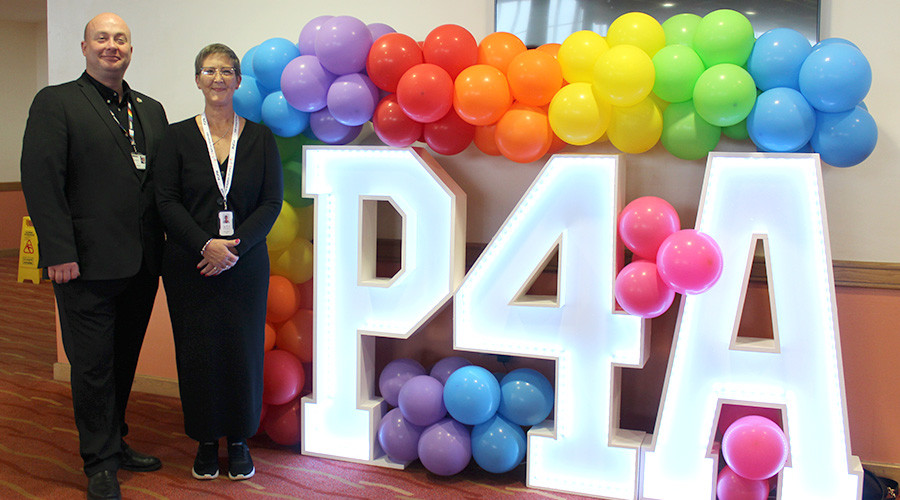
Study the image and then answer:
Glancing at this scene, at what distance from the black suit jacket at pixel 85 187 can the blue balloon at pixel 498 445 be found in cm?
130

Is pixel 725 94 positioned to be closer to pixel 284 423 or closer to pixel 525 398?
pixel 525 398

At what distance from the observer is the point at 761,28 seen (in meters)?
2.56

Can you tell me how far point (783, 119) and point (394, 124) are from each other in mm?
1265

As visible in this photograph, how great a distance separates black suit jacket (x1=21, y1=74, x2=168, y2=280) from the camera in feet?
7.73

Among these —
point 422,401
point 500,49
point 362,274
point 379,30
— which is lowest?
point 422,401

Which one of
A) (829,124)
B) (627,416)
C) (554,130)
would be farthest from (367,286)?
(829,124)

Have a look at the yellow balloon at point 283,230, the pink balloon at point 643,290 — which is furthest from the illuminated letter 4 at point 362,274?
the pink balloon at point 643,290

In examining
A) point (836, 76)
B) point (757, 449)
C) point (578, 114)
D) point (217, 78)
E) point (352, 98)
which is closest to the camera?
point (836, 76)

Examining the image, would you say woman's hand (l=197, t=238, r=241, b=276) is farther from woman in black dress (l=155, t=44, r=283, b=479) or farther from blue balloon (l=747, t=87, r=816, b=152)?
blue balloon (l=747, t=87, r=816, b=152)

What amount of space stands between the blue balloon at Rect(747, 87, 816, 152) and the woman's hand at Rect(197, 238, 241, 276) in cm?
172

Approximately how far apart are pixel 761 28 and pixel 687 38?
0.32m

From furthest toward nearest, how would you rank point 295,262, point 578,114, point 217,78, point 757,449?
point 295,262 < point 217,78 < point 578,114 < point 757,449

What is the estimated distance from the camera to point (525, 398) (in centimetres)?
259

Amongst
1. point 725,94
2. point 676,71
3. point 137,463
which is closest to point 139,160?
point 137,463
